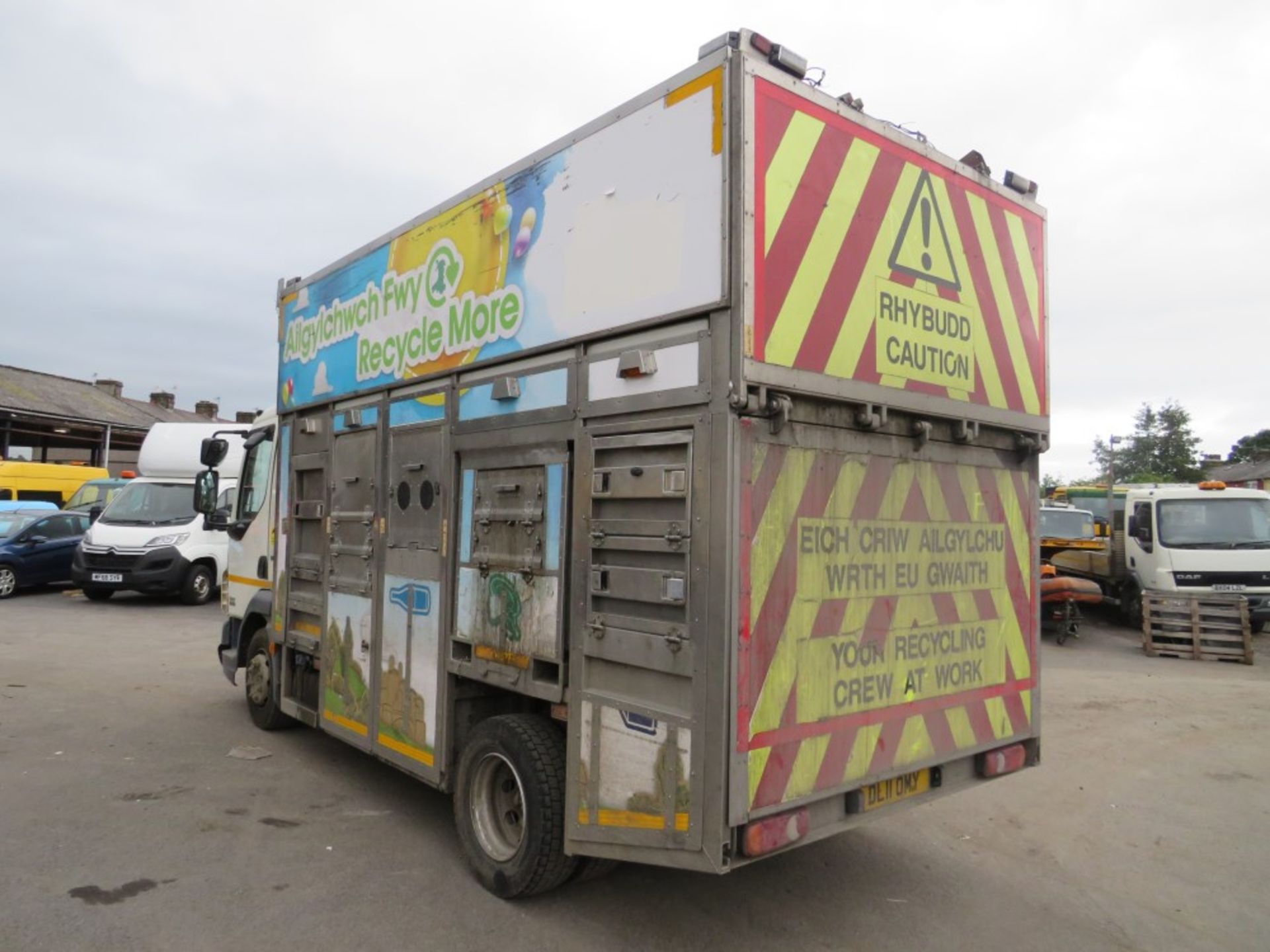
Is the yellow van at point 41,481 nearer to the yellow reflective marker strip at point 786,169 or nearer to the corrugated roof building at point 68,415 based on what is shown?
the corrugated roof building at point 68,415

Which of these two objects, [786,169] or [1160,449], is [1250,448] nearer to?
[1160,449]

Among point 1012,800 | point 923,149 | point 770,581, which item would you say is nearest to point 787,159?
point 923,149

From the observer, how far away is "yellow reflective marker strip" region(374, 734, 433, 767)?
4575 mm

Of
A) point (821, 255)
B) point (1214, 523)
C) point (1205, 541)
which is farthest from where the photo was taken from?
point (1214, 523)

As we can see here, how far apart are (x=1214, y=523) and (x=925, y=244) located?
11229mm

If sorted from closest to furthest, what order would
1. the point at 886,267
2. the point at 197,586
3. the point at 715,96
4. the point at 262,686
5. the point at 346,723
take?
the point at 715,96
the point at 886,267
the point at 346,723
the point at 262,686
the point at 197,586

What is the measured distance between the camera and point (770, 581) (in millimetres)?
3273

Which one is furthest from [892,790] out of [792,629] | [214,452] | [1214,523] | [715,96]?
[1214,523]

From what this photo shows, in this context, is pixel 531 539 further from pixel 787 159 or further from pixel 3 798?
pixel 3 798

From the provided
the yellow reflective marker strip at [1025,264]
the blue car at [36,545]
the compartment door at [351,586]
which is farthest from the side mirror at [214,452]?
the blue car at [36,545]

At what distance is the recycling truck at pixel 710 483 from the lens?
321 centimetres

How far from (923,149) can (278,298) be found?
4829mm

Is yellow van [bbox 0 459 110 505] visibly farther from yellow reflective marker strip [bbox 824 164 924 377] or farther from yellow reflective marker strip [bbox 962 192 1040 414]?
yellow reflective marker strip [bbox 962 192 1040 414]

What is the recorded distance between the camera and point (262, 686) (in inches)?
266
